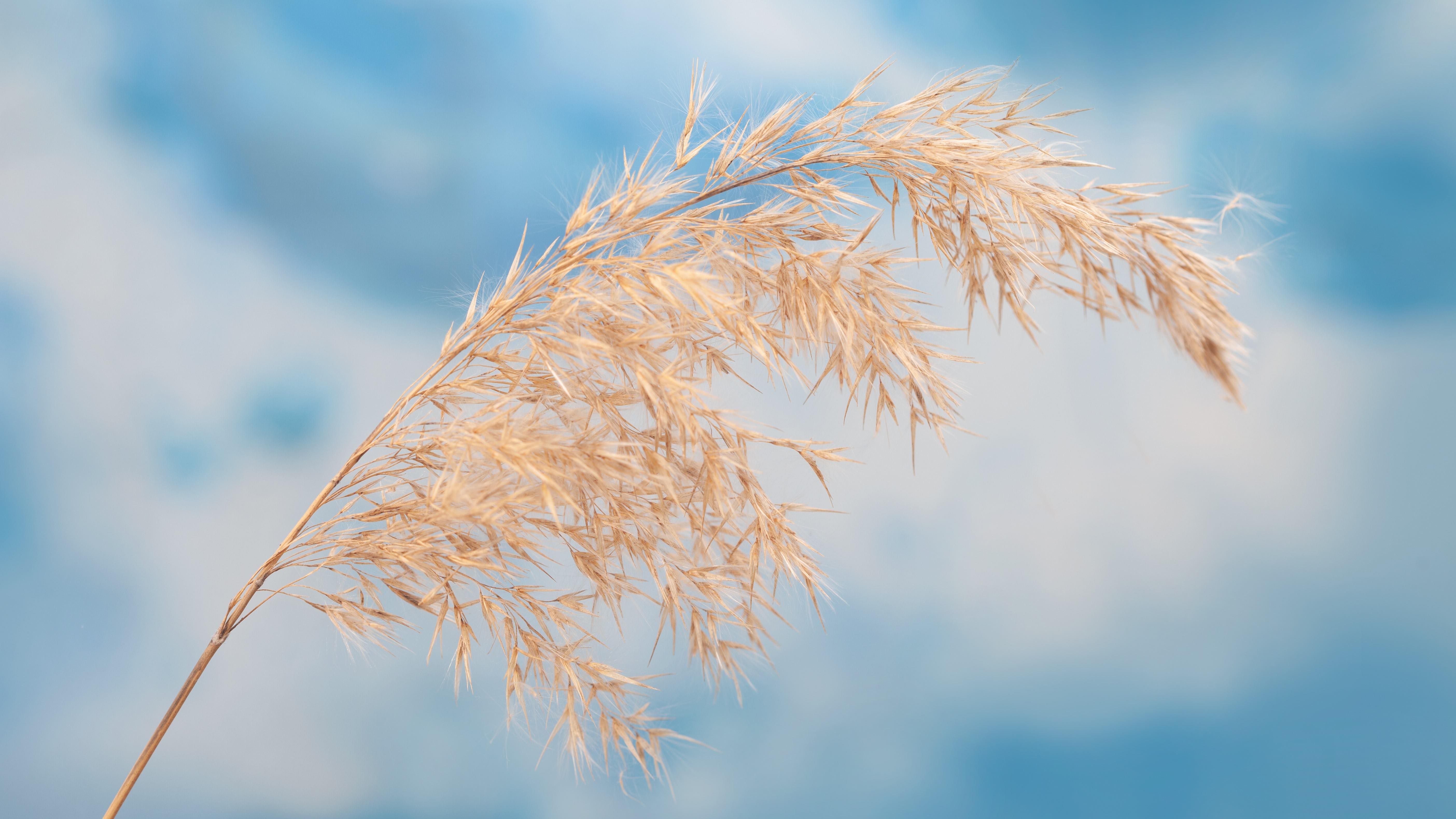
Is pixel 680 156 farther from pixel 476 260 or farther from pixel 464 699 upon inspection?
pixel 464 699

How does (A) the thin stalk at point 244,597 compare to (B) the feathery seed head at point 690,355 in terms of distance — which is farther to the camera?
(A) the thin stalk at point 244,597

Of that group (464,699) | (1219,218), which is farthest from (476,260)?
(1219,218)

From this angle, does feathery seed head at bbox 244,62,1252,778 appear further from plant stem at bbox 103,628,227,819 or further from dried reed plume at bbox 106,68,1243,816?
plant stem at bbox 103,628,227,819

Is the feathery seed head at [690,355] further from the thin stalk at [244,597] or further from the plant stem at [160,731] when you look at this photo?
the plant stem at [160,731]

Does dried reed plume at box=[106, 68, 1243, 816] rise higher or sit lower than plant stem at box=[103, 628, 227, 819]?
higher

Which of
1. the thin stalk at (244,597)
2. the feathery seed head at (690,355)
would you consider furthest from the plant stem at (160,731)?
the feathery seed head at (690,355)

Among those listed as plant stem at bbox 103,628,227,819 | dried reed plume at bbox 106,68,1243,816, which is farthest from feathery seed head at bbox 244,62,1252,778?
plant stem at bbox 103,628,227,819

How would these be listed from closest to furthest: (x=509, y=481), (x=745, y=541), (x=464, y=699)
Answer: (x=509, y=481), (x=745, y=541), (x=464, y=699)

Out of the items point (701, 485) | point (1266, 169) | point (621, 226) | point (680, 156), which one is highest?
point (1266, 169)
